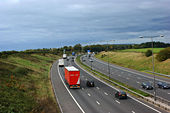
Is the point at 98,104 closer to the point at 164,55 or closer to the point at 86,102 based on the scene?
the point at 86,102

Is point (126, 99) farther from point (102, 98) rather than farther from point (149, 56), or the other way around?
point (149, 56)

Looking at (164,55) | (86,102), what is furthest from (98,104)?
(164,55)

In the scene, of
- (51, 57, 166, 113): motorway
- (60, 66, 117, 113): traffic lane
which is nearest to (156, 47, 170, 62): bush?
(51, 57, 166, 113): motorway

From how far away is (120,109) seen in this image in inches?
1062

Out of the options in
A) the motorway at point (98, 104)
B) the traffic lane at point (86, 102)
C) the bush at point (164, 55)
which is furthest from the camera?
the bush at point (164, 55)

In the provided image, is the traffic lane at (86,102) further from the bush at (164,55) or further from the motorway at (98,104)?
the bush at (164,55)

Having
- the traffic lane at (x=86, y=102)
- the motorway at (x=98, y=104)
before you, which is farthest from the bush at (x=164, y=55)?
the traffic lane at (x=86, y=102)

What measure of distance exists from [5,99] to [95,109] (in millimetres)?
13215

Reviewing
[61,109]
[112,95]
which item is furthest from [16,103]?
[112,95]

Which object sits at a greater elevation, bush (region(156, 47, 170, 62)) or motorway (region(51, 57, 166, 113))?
bush (region(156, 47, 170, 62))

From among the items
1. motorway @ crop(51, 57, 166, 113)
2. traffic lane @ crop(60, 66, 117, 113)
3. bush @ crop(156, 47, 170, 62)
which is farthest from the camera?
bush @ crop(156, 47, 170, 62)

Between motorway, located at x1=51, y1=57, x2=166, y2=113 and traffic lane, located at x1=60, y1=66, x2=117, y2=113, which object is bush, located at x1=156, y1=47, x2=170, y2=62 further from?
traffic lane, located at x1=60, y1=66, x2=117, y2=113

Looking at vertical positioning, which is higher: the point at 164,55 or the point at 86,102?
the point at 164,55

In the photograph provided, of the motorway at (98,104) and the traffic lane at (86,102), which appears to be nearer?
the motorway at (98,104)
